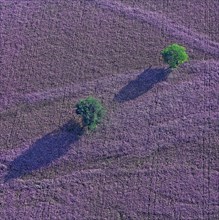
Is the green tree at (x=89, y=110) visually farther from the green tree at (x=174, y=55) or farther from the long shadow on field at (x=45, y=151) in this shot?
the green tree at (x=174, y=55)

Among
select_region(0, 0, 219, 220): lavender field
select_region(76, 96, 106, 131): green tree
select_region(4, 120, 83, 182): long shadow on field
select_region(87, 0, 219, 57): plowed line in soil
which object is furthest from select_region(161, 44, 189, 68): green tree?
select_region(4, 120, 83, 182): long shadow on field

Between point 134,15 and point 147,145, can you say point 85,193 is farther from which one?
point 134,15

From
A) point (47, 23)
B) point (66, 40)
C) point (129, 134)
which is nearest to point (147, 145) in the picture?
point (129, 134)

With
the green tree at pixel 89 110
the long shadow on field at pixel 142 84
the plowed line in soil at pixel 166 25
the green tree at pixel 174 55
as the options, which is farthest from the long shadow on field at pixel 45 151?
the plowed line in soil at pixel 166 25

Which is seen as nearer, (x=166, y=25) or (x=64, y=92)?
(x=64, y=92)

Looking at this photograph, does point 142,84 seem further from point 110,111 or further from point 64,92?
point 64,92

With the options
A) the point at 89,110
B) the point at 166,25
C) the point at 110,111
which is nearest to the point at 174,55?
the point at 166,25
